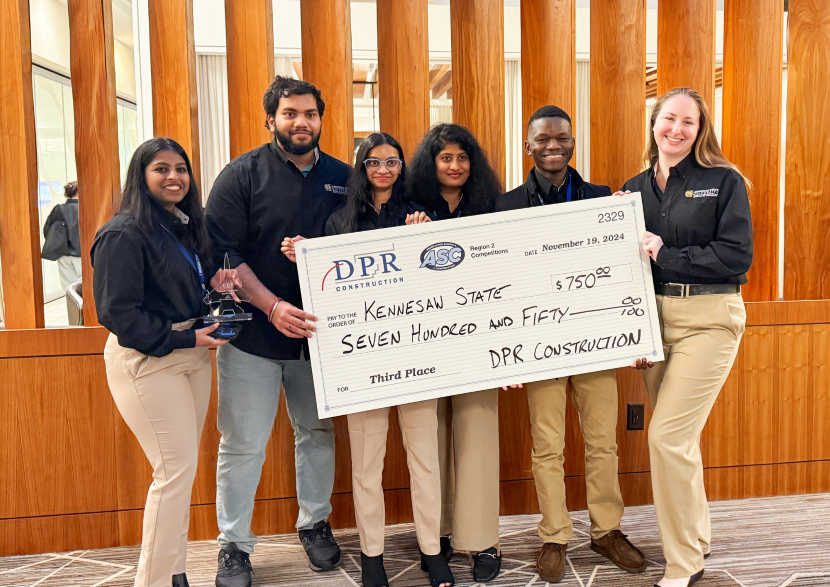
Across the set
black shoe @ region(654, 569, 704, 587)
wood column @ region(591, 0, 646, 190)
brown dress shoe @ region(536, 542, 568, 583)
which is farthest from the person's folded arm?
wood column @ region(591, 0, 646, 190)

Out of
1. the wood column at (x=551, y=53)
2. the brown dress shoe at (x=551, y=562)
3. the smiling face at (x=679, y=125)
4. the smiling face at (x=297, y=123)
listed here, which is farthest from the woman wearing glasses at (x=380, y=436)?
the wood column at (x=551, y=53)

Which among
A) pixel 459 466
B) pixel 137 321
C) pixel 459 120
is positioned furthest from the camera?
pixel 459 120

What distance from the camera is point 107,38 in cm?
271

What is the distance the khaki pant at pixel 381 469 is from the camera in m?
2.21

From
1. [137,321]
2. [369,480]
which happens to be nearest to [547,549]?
[369,480]

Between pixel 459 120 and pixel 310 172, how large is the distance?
90 cm

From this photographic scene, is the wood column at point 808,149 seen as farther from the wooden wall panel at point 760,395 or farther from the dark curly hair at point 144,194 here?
the dark curly hair at point 144,194

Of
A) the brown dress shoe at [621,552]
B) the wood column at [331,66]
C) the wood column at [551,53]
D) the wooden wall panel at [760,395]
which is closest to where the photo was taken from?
the brown dress shoe at [621,552]

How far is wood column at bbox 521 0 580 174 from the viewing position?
9.59ft

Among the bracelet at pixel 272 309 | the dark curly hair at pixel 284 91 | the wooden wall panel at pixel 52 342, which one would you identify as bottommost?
the wooden wall panel at pixel 52 342

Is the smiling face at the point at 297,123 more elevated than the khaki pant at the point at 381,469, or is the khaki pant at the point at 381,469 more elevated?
the smiling face at the point at 297,123

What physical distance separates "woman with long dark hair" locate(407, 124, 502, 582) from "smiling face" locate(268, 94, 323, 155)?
0.41 m

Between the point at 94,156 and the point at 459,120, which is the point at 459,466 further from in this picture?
the point at 94,156

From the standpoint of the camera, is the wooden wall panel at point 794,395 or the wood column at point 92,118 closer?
the wood column at point 92,118
